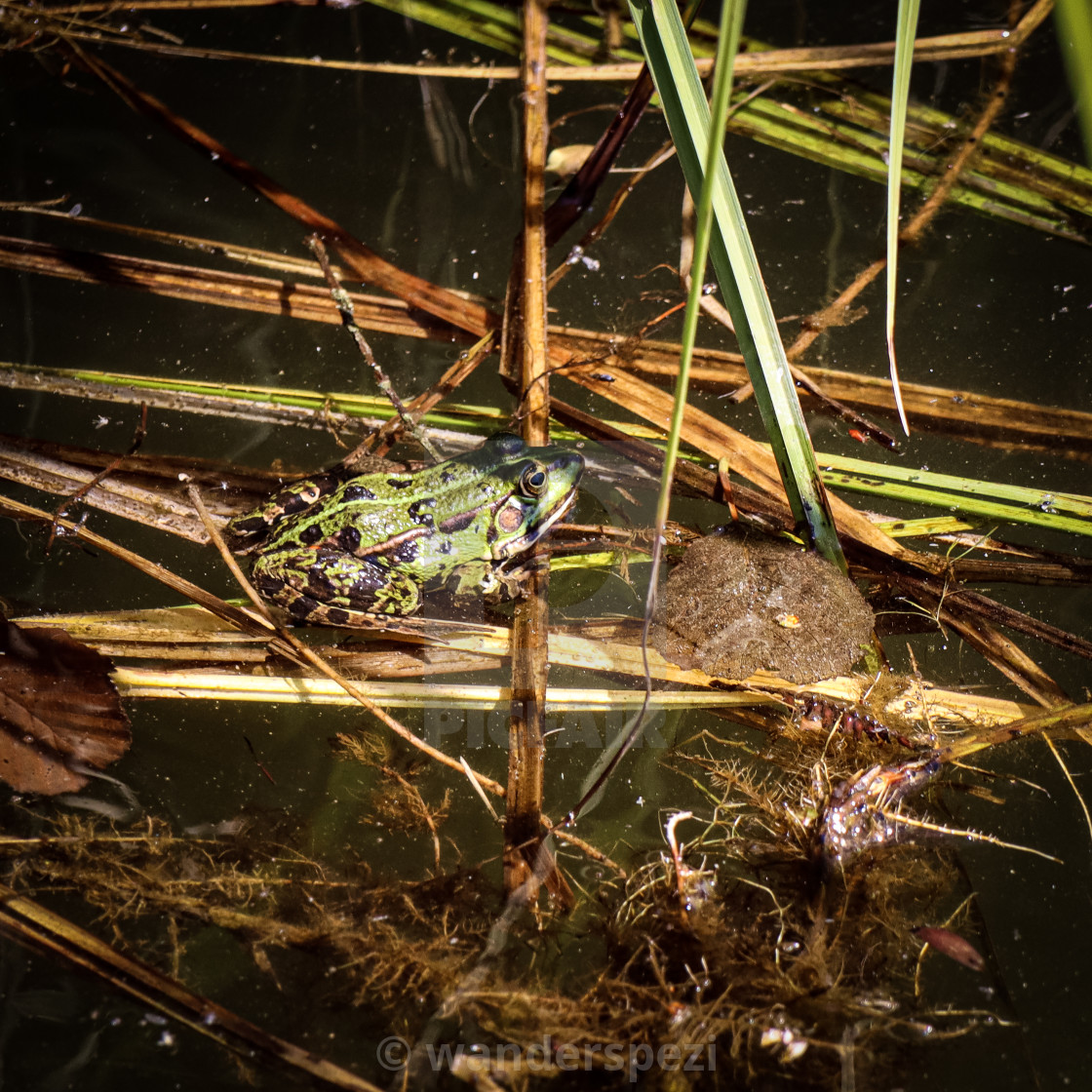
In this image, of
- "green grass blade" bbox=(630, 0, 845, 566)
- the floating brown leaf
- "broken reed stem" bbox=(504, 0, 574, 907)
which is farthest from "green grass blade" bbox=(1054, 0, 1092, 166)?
the floating brown leaf

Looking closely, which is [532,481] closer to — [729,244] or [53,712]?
[729,244]

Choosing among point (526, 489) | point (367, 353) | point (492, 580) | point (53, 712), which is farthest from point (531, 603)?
point (53, 712)

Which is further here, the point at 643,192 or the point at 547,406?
the point at 643,192

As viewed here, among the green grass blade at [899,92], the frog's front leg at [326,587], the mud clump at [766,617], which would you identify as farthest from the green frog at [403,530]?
the green grass blade at [899,92]

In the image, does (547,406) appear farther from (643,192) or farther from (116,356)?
(116,356)

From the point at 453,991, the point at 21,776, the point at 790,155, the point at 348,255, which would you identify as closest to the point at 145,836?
the point at 21,776

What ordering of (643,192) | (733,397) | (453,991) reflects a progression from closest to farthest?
(453,991) < (733,397) < (643,192)

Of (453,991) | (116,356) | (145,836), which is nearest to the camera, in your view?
(453,991)

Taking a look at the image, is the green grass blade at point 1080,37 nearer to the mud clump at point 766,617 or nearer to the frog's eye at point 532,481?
the mud clump at point 766,617
